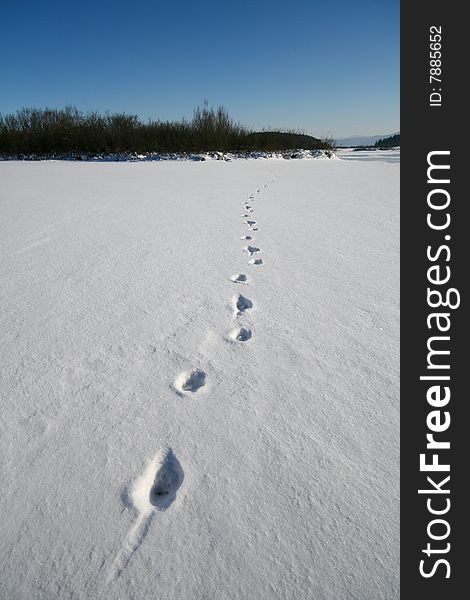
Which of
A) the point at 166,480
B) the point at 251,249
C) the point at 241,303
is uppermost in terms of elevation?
the point at 251,249

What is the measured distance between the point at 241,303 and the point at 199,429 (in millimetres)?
645

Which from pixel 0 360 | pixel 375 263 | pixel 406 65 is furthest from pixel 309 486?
pixel 406 65

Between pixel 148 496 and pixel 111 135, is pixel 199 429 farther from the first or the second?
pixel 111 135

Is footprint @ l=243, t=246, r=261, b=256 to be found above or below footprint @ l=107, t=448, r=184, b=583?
above

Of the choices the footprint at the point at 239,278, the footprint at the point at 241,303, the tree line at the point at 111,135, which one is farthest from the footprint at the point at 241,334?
the tree line at the point at 111,135

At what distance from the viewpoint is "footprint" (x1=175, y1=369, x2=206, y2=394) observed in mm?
862

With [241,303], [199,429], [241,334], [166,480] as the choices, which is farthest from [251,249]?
[166,480]

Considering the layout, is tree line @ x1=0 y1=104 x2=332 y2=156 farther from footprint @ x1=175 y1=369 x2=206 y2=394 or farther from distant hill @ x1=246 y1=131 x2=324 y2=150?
footprint @ x1=175 y1=369 x2=206 y2=394

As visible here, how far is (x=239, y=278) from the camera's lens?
5.05 feet

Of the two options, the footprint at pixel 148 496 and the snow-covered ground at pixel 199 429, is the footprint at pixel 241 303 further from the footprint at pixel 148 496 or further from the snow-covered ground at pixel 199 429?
the footprint at pixel 148 496

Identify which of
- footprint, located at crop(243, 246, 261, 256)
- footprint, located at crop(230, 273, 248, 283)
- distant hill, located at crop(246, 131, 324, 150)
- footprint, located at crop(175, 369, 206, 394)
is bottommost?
footprint, located at crop(175, 369, 206, 394)

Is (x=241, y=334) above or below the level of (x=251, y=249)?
below

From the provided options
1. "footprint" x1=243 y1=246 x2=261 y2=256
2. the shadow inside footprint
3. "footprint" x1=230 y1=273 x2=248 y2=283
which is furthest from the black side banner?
"footprint" x1=243 y1=246 x2=261 y2=256

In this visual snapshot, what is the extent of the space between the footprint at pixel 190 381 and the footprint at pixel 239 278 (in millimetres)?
660
